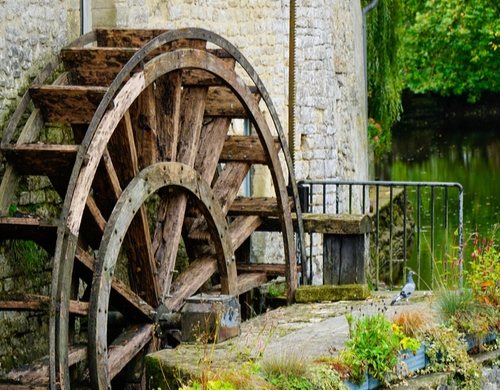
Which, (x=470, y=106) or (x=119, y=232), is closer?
(x=119, y=232)

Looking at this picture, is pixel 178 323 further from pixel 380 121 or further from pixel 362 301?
pixel 380 121

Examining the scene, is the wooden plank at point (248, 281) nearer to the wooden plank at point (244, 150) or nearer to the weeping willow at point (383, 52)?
the wooden plank at point (244, 150)

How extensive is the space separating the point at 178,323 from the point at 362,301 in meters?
1.89

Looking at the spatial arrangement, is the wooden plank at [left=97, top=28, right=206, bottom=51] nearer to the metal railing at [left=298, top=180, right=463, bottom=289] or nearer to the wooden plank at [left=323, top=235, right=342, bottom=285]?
the wooden plank at [left=323, top=235, right=342, bottom=285]

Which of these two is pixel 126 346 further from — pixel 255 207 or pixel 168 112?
pixel 255 207

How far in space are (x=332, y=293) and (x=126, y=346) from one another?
2232 millimetres

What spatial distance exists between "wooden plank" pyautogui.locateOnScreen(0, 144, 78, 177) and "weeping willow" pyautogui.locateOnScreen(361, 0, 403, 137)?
1205 centimetres

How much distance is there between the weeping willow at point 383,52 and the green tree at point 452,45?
10.5 metres

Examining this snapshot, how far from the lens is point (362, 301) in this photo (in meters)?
9.25

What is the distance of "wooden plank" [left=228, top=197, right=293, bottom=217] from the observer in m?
9.66

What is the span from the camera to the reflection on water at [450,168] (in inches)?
795

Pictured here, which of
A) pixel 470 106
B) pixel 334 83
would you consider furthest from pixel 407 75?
pixel 334 83

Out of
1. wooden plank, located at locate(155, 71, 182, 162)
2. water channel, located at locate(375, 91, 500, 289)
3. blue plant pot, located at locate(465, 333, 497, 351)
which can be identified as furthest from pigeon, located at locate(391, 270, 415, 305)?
water channel, located at locate(375, 91, 500, 289)

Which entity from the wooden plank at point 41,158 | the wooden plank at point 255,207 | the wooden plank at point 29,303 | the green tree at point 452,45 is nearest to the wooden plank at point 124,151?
the wooden plank at point 41,158
